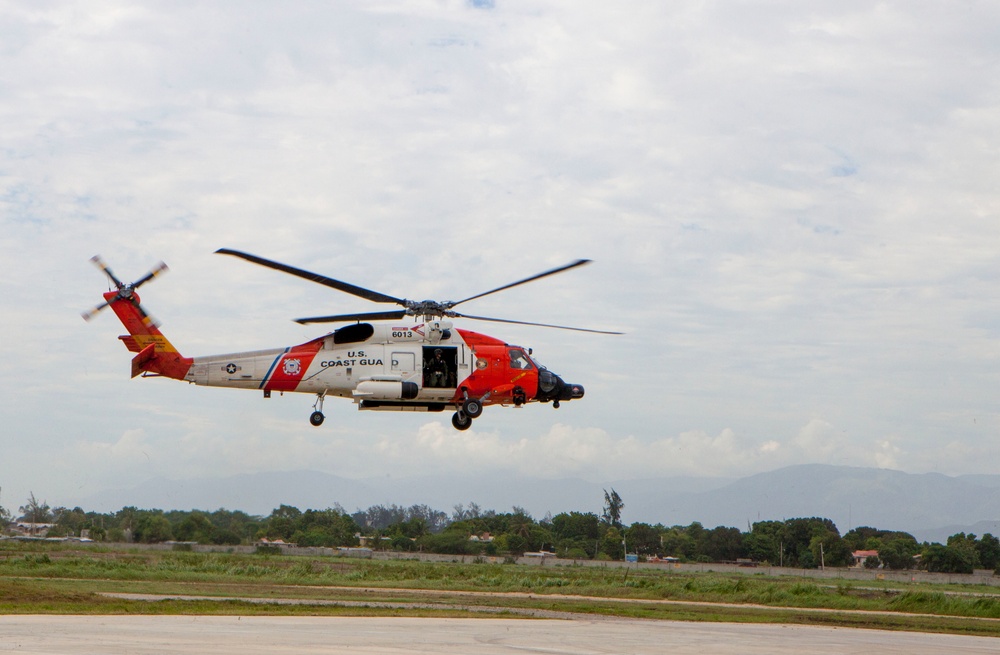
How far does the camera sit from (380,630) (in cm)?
2608

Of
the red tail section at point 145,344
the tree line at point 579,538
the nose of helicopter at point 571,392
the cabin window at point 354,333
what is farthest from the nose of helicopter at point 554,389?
the tree line at point 579,538

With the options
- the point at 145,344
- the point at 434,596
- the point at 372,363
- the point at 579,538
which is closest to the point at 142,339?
the point at 145,344

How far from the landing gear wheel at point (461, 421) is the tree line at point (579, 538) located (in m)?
78.6

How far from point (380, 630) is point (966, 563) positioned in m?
97.1

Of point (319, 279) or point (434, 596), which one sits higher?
point (319, 279)

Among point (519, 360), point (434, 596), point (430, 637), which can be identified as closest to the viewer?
point (430, 637)

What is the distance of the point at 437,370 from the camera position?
32.3 m

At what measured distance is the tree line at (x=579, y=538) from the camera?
366 feet

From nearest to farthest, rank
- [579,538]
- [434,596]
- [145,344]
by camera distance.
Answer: [145,344] → [434,596] → [579,538]

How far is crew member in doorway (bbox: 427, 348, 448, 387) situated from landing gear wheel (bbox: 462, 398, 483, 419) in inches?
38.3

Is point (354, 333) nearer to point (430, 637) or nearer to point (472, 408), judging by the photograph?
point (472, 408)

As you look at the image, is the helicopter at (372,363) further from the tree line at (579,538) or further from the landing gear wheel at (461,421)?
the tree line at (579,538)

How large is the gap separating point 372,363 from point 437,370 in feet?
6.44

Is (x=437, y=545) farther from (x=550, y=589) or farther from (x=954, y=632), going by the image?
(x=954, y=632)
